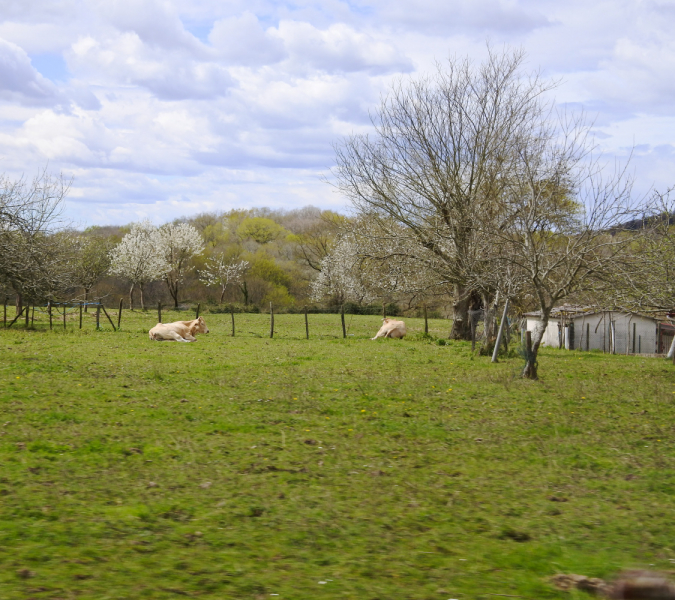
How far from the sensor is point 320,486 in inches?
267

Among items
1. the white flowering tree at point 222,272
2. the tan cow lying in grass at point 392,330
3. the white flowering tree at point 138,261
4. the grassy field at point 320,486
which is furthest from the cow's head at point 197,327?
the white flowering tree at point 222,272

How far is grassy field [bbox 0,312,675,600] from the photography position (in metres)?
4.57

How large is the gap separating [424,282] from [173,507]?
→ 21.3m

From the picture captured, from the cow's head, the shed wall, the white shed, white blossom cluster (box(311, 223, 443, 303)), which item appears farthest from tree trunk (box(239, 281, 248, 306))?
the shed wall

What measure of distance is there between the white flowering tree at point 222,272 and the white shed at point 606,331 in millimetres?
38674

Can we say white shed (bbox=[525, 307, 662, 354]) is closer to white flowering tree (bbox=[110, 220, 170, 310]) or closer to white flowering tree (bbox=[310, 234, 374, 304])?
white flowering tree (bbox=[310, 234, 374, 304])

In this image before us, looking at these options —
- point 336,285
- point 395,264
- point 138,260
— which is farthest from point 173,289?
point 395,264

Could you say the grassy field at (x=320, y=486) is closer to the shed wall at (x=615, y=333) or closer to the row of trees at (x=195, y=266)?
the shed wall at (x=615, y=333)

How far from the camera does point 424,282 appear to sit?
26.4 m

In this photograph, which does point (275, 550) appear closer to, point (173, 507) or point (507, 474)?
point (173, 507)

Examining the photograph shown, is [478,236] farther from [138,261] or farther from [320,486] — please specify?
Answer: [138,261]

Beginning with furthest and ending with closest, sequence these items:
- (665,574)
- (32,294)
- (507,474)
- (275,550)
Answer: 1. (32,294)
2. (507,474)
3. (275,550)
4. (665,574)

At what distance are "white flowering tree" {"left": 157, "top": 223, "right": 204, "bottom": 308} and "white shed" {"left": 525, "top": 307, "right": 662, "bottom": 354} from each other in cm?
4312

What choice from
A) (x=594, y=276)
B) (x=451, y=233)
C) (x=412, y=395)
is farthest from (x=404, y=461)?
(x=451, y=233)
